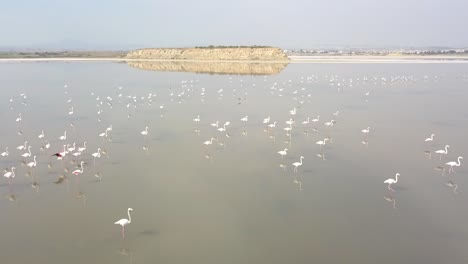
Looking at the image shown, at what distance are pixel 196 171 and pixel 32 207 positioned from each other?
5.31 metres

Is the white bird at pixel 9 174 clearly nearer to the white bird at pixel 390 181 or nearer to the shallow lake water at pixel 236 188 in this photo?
the shallow lake water at pixel 236 188

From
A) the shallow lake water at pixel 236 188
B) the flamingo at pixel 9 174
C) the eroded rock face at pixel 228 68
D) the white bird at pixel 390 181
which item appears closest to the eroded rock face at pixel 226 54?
the eroded rock face at pixel 228 68

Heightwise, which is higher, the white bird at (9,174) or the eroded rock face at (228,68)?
the eroded rock face at (228,68)

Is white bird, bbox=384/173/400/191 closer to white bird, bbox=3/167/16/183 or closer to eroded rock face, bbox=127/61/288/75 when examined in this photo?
white bird, bbox=3/167/16/183

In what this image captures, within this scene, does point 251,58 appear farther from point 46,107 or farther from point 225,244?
point 225,244

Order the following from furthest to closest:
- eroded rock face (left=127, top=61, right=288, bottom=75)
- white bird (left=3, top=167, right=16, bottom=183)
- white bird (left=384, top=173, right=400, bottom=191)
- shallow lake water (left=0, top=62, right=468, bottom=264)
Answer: eroded rock face (left=127, top=61, right=288, bottom=75) < white bird (left=3, top=167, right=16, bottom=183) < white bird (left=384, top=173, right=400, bottom=191) < shallow lake water (left=0, top=62, right=468, bottom=264)

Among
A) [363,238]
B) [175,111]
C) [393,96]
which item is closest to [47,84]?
[175,111]

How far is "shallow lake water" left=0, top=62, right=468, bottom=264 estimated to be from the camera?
9992mm

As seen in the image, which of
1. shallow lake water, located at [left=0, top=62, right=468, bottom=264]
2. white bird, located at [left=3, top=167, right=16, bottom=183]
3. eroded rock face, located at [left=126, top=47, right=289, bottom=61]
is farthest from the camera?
eroded rock face, located at [left=126, top=47, right=289, bottom=61]

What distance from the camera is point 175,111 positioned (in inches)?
1068

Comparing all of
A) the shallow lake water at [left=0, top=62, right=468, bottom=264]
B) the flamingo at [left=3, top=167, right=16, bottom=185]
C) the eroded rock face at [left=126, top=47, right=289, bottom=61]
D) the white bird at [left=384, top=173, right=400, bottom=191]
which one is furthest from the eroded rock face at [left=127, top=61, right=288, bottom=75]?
the flamingo at [left=3, top=167, right=16, bottom=185]

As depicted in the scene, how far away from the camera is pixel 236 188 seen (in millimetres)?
13461

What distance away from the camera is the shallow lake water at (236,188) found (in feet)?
32.8

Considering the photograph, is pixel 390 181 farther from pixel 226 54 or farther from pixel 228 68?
pixel 226 54
